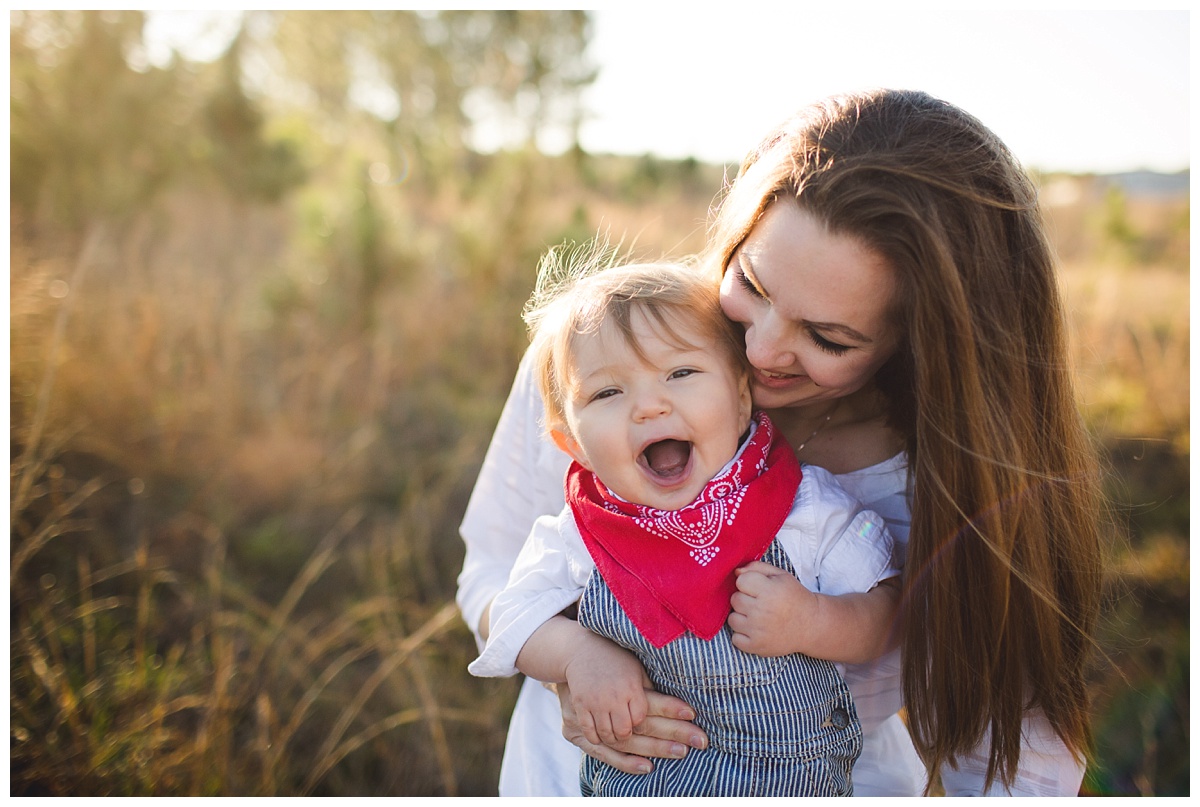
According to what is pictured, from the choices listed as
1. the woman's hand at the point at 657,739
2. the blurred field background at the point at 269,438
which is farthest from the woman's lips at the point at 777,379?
the woman's hand at the point at 657,739

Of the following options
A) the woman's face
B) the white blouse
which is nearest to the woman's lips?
the woman's face

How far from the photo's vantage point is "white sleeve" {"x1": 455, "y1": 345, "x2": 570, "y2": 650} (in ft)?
5.59

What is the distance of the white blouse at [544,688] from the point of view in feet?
4.80

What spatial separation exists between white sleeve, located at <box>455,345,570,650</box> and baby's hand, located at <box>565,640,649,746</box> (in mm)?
376

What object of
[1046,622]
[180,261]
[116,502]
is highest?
[180,261]

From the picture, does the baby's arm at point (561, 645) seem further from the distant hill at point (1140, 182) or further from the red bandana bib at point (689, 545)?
the distant hill at point (1140, 182)

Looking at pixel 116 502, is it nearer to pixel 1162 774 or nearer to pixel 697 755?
pixel 697 755

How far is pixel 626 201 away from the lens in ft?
39.2

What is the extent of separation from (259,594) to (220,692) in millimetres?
1297

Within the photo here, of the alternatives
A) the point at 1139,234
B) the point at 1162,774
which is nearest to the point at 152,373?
the point at 1162,774

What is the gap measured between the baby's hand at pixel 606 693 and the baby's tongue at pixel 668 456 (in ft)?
1.11

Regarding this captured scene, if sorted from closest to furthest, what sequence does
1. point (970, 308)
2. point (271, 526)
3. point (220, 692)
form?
1. point (970, 308)
2. point (220, 692)
3. point (271, 526)

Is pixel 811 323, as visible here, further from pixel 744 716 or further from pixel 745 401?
pixel 744 716

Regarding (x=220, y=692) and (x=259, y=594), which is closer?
(x=220, y=692)
